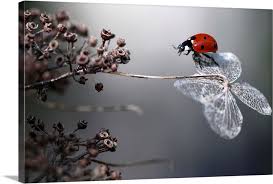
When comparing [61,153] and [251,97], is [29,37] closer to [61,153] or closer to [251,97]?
[61,153]

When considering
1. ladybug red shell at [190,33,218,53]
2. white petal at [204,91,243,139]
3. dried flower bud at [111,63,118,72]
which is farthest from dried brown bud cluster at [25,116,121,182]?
ladybug red shell at [190,33,218,53]

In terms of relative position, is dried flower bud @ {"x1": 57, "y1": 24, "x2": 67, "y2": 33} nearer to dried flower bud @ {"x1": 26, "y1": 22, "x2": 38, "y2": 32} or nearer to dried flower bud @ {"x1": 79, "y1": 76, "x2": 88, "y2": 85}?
dried flower bud @ {"x1": 26, "y1": 22, "x2": 38, "y2": 32}

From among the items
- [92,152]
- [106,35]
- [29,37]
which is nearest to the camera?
[29,37]

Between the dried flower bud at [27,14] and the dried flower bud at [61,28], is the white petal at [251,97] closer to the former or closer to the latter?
the dried flower bud at [61,28]

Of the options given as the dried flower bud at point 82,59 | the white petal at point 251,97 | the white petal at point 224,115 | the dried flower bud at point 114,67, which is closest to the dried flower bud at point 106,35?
the dried flower bud at point 114,67

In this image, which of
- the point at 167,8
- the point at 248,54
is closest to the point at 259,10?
the point at 248,54

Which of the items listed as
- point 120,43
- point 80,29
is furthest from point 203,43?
point 80,29

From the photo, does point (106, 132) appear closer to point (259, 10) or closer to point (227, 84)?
point (227, 84)
